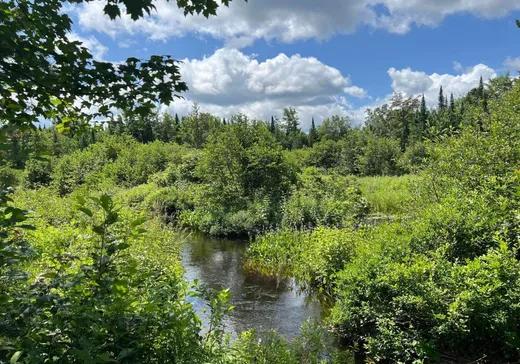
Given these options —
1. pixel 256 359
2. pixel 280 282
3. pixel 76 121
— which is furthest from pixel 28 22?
pixel 280 282

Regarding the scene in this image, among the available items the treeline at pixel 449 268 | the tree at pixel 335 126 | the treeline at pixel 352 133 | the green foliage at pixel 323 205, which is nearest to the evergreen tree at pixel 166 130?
the treeline at pixel 352 133

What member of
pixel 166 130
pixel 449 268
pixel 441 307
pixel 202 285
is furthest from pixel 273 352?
pixel 166 130

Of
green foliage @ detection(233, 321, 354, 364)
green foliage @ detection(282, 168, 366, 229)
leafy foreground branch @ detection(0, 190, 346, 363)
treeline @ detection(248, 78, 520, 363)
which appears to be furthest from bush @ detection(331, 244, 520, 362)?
green foliage @ detection(282, 168, 366, 229)

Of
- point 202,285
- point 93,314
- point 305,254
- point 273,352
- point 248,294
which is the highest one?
point 93,314

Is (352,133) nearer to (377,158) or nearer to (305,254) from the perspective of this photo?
(377,158)

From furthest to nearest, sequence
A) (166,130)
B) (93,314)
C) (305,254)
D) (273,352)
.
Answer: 1. (166,130)
2. (305,254)
3. (273,352)
4. (93,314)

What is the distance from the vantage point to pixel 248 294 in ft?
26.6

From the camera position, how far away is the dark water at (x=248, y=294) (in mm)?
6547

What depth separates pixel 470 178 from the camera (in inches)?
251

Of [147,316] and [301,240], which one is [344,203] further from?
[147,316]

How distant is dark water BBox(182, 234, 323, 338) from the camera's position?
258 inches

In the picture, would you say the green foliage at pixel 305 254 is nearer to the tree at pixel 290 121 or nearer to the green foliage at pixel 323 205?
the green foliage at pixel 323 205

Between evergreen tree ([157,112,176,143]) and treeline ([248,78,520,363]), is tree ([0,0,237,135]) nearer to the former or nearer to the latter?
treeline ([248,78,520,363])

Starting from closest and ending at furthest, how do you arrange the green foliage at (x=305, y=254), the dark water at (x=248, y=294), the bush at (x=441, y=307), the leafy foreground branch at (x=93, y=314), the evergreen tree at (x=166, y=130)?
1. the leafy foreground branch at (x=93, y=314)
2. the bush at (x=441, y=307)
3. the dark water at (x=248, y=294)
4. the green foliage at (x=305, y=254)
5. the evergreen tree at (x=166, y=130)
